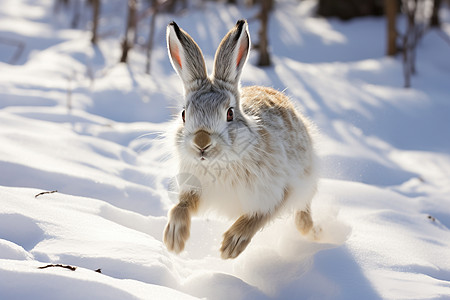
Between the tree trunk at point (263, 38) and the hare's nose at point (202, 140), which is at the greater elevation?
the hare's nose at point (202, 140)

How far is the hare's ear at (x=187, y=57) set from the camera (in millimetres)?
3012

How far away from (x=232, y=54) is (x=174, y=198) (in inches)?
47.6

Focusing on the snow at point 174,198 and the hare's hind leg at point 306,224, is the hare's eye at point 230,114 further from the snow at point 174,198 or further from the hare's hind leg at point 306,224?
the hare's hind leg at point 306,224

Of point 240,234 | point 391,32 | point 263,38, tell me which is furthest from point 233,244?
point 391,32

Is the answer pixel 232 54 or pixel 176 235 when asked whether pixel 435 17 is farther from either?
pixel 176 235

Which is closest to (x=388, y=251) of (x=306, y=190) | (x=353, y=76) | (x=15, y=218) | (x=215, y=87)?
(x=306, y=190)

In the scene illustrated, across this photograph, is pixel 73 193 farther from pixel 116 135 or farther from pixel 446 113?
pixel 446 113

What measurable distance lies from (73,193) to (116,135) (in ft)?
6.24

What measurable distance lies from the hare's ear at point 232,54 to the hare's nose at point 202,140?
60 centimetres

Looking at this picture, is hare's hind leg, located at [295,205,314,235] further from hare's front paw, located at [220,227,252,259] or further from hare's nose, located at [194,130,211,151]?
hare's nose, located at [194,130,211,151]

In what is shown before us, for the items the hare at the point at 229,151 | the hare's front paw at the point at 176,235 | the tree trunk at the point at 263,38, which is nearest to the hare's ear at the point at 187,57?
the hare at the point at 229,151

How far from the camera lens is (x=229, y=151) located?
8.91 ft

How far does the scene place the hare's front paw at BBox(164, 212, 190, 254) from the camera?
9.19 feet

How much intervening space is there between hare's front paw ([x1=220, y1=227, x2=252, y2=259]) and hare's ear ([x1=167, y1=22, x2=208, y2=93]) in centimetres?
90
